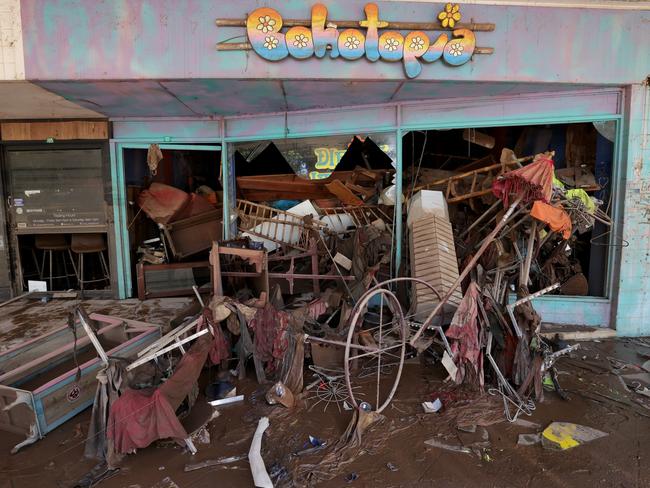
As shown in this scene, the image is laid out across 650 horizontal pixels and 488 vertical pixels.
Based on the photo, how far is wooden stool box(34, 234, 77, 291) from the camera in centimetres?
736

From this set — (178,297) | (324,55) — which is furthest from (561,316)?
(178,297)

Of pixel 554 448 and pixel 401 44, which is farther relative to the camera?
pixel 401 44

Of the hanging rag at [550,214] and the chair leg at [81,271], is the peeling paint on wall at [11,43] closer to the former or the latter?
the chair leg at [81,271]

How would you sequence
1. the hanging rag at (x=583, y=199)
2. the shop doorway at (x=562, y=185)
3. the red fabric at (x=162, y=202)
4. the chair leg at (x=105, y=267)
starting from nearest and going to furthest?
the hanging rag at (x=583, y=199), the shop doorway at (x=562, y=185), the red fabric at (x=162, y=202), the chair leg at (x=105, y=267)

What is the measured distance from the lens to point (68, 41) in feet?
16.3

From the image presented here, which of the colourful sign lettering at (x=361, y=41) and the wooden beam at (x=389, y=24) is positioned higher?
the wooden beam at (x=389, y=24)

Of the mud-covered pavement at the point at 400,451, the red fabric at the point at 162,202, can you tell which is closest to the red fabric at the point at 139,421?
the mud-covered pavement at the point at 400,451

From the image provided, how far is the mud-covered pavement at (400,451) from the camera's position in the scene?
2.74 metres

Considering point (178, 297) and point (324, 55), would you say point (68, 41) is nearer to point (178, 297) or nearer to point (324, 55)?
point (324, 55)

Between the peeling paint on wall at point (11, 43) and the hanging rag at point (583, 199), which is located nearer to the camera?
the hanging rag at point (583, 199)

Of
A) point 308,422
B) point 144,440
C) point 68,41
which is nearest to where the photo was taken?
point 144,440

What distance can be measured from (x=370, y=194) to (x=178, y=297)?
4.23m

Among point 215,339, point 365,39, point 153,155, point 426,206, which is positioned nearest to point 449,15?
point 365,39

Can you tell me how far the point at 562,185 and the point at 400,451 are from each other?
389 centimetres
